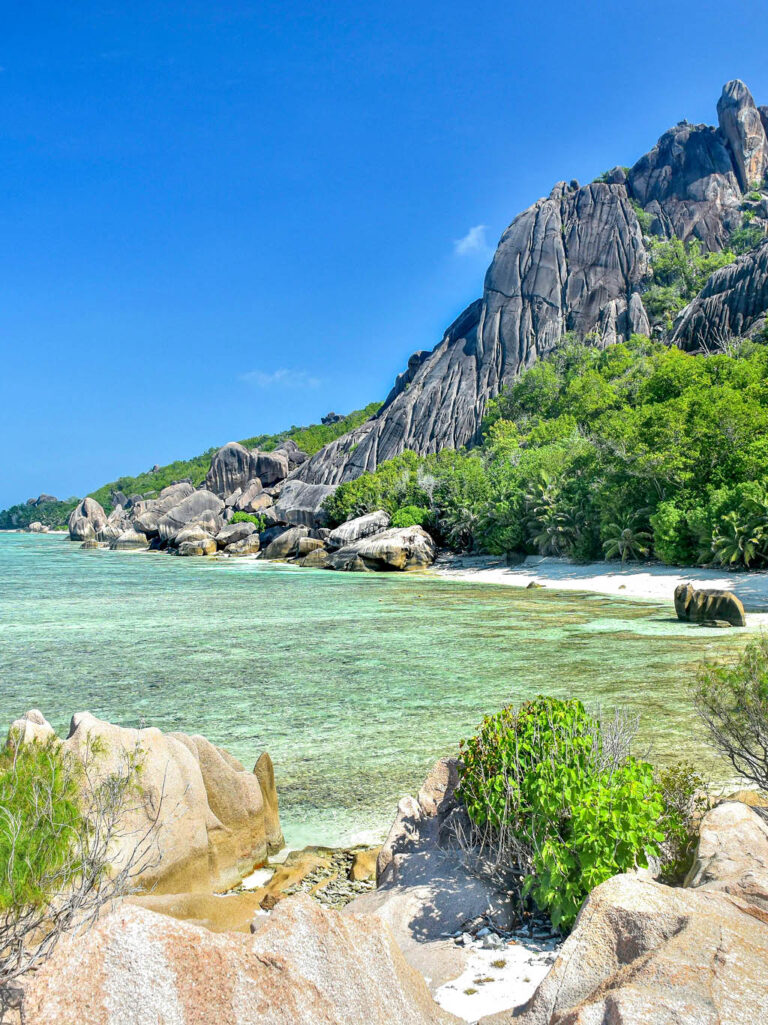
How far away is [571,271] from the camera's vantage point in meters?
91.6

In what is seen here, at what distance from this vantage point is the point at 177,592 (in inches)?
1395

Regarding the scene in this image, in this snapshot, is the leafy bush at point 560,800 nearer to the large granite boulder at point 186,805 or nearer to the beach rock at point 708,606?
the large granite boulder at point 186,805

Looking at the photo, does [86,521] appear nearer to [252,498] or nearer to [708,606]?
[252,498]

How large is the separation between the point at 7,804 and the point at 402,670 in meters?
12.2

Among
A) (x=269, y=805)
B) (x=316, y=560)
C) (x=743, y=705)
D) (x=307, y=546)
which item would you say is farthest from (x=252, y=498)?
(x=743, y=705)

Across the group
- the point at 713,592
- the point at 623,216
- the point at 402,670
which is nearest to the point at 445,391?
the point at 623,216

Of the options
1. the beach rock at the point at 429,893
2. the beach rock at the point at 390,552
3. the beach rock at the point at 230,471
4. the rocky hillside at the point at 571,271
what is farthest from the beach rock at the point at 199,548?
the beach rock at the point at 429,893

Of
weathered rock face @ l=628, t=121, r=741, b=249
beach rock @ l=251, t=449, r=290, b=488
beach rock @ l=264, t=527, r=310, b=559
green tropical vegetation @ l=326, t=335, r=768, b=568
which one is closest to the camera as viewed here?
green tropical vegetation @ l=326, t=335, r=768, b=568

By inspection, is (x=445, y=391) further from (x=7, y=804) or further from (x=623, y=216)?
(x=7, y=804)

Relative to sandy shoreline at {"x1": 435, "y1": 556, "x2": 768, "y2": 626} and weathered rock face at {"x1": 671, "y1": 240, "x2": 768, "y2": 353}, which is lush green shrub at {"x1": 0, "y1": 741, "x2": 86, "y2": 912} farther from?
weathered rock face at {"x1": 671, "y1": 240, "x2": 768, "y2": 353}

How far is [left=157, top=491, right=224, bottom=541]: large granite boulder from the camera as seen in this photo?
84812 millimetres

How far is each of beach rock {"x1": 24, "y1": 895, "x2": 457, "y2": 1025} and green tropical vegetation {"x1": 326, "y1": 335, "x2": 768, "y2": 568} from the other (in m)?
30.3

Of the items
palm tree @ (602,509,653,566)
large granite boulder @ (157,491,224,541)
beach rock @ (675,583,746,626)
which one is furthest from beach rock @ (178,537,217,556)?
beach rock @ (675,583,746,626)

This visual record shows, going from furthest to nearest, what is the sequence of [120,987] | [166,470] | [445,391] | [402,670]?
[166,470]
[445,391]
[402,670]
[120,987]
